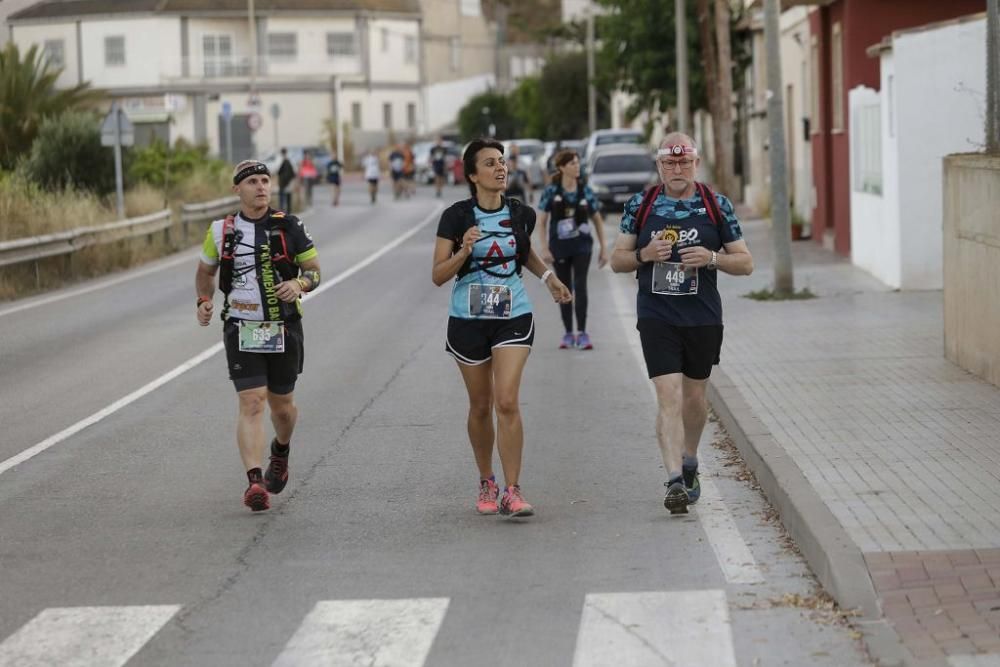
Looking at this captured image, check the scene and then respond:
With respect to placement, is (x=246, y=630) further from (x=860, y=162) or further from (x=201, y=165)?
(x=201, y=165)

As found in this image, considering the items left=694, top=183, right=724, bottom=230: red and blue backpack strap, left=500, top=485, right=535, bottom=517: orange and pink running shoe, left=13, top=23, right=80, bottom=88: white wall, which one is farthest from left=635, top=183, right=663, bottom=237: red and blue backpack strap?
left=13, top=23, right=80, bottom=88: white wall

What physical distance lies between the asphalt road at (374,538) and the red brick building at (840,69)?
10843mm

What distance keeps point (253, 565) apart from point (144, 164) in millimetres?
36635

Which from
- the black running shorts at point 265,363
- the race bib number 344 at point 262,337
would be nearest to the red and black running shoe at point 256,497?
Result: the black running shorts at point 265,363

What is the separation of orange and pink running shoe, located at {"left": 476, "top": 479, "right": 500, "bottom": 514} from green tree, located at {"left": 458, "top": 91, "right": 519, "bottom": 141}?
89696mm

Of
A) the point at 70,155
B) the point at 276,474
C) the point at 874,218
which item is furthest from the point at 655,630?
the point at 70,155

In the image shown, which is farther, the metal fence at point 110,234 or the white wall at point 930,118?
the metal fence at point 110,234

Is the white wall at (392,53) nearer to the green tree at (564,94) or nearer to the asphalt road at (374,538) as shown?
the green tree at (564,94)

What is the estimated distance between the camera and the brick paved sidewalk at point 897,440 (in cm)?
683

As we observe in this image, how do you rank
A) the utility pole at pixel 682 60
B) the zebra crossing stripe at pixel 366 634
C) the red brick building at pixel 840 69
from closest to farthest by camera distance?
1. the zebra crossing stripe at pixel 366 634
2. the red brick building at pixel 840 69
3. the utility pole at pixel 682 60

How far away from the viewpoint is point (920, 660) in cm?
602

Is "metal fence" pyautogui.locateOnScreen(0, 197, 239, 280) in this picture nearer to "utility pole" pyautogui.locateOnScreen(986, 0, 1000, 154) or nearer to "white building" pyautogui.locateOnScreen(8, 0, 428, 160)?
"utility pole" pyautogui.locateOnScreen(986, 0, 1000, 154)

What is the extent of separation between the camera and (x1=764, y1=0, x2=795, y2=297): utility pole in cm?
2084

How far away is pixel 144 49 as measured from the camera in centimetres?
8781
